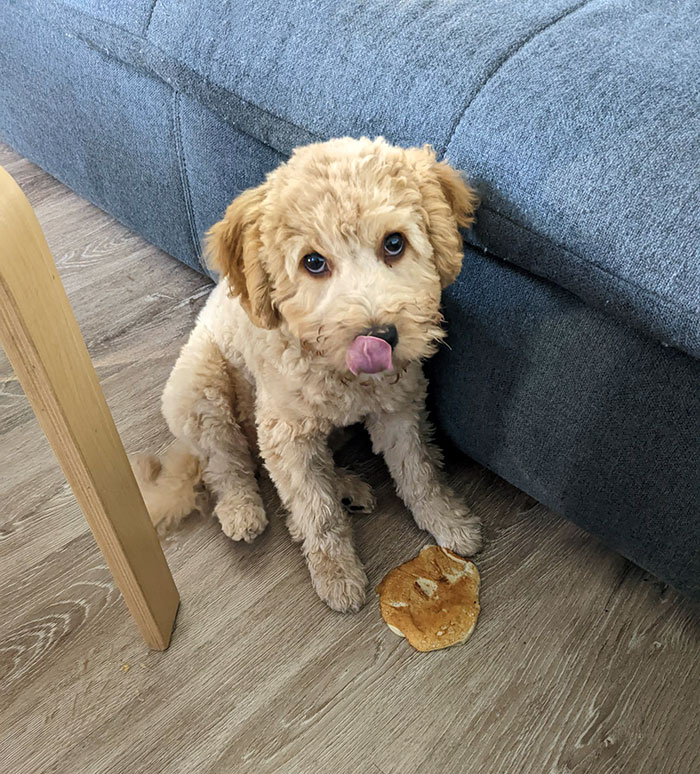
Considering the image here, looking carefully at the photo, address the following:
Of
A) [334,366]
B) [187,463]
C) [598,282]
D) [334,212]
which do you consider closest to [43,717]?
[187,463]

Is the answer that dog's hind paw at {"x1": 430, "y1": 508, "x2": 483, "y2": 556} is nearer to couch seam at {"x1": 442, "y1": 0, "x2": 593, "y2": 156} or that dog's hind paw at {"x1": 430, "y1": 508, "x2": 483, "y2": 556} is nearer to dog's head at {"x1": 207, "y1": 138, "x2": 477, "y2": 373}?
dog's head at {"x1": 207, "y1": 138, "x2": 477, "y2": 373}

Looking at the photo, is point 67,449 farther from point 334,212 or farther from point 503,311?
point 503,311

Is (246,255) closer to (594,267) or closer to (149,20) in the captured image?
(594,267)

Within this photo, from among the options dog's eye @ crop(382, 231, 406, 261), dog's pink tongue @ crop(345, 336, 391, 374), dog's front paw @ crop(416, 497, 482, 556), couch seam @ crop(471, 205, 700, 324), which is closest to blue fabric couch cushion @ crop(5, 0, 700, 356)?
couch seam @ crop(471, 205, 700, 324)

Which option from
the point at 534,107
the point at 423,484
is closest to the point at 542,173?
the point at 534,107

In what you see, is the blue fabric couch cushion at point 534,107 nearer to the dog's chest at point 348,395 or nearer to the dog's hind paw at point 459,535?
the dog's chest at point 348,395

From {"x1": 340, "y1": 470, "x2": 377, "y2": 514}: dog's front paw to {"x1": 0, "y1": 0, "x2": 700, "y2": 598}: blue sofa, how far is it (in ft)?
0.63

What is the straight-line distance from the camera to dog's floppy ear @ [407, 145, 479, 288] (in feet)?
3.04

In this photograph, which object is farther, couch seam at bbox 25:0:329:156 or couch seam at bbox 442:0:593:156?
couch seam at bbox 25:0:329:156

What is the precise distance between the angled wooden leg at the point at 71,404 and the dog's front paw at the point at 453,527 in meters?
0.47

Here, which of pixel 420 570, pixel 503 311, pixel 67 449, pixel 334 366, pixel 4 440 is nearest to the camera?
pixel 67 449

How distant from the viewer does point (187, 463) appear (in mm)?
1351

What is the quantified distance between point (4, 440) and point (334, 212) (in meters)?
0.99

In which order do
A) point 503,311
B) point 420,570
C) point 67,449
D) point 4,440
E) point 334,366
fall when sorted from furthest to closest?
point 4,440
point 420,570
point 503,311
point 334,366
point 67,449
